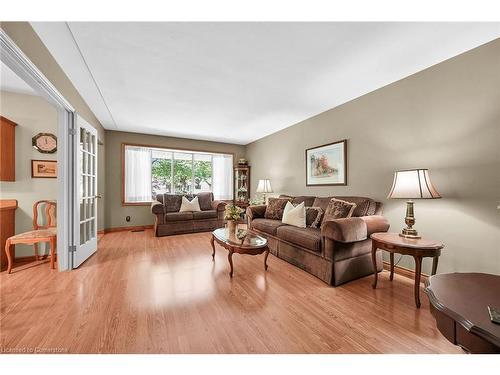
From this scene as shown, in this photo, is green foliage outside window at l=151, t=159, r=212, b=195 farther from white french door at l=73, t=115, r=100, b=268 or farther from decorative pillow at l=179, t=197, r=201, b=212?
white french door at l=73, t=115, r=100, b=268

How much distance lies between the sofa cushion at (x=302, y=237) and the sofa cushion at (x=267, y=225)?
14 cm

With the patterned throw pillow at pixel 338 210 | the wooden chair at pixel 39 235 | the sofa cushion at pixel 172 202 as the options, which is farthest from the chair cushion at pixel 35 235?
the patterned throw pillow at pixel 338 210

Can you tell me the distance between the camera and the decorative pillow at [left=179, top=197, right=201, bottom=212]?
4.73 m

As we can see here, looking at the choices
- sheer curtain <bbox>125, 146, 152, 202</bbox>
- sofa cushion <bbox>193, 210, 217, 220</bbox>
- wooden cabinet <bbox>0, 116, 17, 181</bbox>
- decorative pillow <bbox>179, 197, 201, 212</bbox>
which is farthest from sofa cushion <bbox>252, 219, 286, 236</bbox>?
wooden cabinet <bbox>0, 116, 17, 181</bbox>

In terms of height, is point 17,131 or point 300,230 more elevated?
point 17,131

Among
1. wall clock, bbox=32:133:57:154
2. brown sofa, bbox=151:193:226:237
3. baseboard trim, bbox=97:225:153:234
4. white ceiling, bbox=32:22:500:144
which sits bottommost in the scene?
baseboard trim, bbox=97:225:153:234

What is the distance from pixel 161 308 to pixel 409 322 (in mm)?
2026

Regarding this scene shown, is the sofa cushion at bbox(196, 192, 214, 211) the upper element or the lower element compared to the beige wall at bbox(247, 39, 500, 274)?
lower

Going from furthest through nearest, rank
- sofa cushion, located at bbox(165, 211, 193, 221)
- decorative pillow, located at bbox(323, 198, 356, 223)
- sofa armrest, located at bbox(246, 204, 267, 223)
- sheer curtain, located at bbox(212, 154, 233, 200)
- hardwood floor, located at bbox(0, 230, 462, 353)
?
sheer curtain, located at bbox(212, 154, 233, 200) → sofa cushion, located at bbox(165, 211, 193, 221) → sofa armrest, located at bbox(246, 204, 267, 223) → decorative pillow, located at bbox(323, 198, 356, 223) → hardwood floor, located at bbox(0, 230, 462, 353)

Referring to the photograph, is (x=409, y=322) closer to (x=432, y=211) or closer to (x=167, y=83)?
(x=432, y=211)

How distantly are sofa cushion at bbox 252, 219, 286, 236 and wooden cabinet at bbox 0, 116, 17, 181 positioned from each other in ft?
11.4

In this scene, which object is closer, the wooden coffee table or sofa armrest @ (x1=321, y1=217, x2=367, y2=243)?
sofa armrest @ (x1=321, y1=217, x2=367, y2=243)

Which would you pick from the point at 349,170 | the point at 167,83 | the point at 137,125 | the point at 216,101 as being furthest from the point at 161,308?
the point at 137,125
